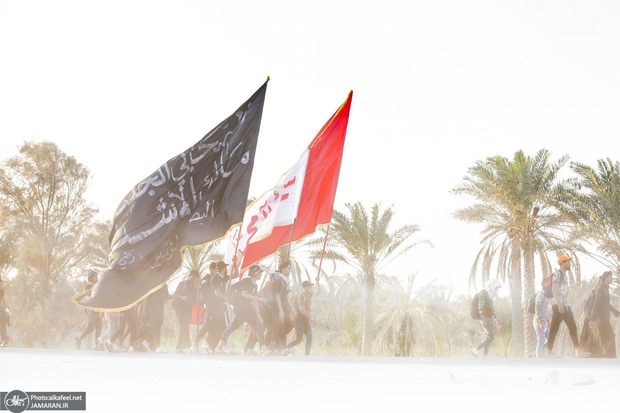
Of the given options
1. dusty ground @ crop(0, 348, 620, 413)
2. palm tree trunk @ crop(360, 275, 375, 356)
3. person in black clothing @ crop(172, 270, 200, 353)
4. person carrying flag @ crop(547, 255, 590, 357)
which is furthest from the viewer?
palm tree trunk @ crop(360, 275, 375, 356)

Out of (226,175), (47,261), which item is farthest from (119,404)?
(47,261)

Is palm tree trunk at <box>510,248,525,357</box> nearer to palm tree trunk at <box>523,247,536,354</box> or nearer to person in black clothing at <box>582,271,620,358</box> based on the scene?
palm tree trunk at <box>523,247,536,354</box>

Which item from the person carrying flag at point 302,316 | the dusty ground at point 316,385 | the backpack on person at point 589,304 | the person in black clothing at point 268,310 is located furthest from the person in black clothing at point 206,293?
the backpack on person at point 589,304

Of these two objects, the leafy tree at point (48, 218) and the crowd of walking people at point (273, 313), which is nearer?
the crowd of walking people at point (273, 313)

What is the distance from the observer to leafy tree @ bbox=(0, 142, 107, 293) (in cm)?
3506

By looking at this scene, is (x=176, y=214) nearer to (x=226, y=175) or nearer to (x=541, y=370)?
(x=226, y=175)

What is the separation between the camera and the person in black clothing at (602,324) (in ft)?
43.6

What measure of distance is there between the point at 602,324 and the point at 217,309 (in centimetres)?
730

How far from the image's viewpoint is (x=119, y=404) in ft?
19.4

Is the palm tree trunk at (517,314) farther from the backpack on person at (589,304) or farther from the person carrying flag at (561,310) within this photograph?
the person carrying flag at (561,310)

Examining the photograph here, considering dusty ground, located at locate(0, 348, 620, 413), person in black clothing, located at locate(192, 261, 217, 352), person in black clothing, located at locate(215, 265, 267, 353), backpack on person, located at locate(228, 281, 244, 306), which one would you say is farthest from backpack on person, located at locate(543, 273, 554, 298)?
person in black clothing, located at locate(192, 261, 217, 352)

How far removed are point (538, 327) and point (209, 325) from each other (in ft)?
21.0

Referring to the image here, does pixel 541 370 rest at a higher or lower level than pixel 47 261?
lower

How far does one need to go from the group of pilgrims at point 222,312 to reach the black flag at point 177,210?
197 cm
